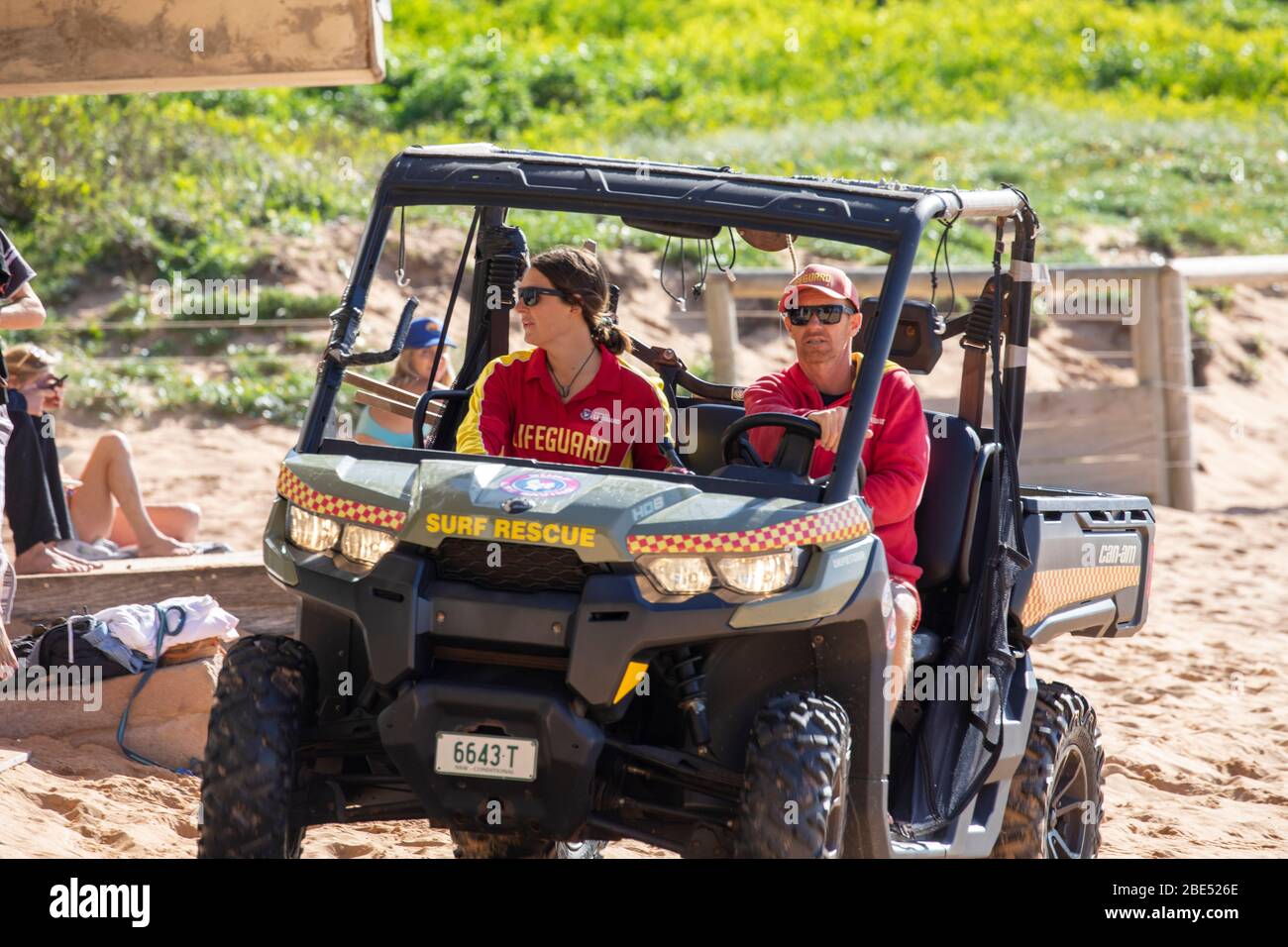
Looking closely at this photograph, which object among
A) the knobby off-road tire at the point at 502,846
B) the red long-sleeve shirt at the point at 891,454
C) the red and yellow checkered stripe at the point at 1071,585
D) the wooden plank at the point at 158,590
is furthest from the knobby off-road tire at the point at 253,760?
the wooden plank at the point at 158,590

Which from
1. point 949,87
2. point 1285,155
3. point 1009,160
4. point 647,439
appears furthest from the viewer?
point 949,87

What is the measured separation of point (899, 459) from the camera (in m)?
4.59

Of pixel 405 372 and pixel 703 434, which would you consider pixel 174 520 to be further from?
pixel 703 434

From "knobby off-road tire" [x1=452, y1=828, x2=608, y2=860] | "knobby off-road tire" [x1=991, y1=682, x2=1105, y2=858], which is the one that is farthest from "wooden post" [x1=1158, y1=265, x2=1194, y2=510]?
"knobby off-road tire" [x1=452, y1=828, x2=608, y2=860]

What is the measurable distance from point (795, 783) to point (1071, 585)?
1.88 metres

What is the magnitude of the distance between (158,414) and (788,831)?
9.16 m

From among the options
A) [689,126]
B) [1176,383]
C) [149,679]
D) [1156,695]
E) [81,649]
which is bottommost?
[1156,695]

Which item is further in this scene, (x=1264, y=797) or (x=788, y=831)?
(x=1264, y=797)

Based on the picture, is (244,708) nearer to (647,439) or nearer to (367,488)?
(367,488)

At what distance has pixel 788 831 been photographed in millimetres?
3723

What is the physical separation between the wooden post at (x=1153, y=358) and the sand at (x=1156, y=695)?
0.35 m

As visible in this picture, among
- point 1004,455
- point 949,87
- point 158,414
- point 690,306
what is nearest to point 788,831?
point 1004,455

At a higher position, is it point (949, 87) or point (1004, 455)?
point (949, 87)

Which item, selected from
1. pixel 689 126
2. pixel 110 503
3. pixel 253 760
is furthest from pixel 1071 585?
pixel 689 126
